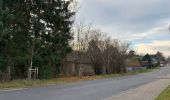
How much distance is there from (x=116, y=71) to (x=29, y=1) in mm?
38628

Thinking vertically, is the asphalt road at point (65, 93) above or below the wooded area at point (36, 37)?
below

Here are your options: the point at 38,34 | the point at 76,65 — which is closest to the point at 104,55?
the point at 76,65

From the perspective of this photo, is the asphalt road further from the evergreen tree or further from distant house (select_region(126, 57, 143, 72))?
distant house (select_region(126, 57, 143, 72))

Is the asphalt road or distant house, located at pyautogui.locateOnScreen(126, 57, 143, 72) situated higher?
distant house, located at pyautogui.locateOnScreen(126, 57, 143, 72)

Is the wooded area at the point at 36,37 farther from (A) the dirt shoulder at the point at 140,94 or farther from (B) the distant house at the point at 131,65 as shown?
(B) the distant house at the point at 131,65

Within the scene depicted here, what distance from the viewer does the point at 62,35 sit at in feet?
137

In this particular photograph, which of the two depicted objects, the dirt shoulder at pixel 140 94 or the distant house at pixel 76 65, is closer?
the dirt shoulder at pixel 140 94

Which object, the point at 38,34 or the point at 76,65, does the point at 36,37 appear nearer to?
the point at 38,34

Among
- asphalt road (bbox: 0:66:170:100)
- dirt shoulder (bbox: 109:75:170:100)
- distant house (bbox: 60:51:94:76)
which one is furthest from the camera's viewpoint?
distant house (bbox: 60:51:94:76)

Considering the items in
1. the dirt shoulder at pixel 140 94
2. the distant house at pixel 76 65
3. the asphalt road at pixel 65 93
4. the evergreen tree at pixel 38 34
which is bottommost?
the dirt shoulder at pixel 140 94

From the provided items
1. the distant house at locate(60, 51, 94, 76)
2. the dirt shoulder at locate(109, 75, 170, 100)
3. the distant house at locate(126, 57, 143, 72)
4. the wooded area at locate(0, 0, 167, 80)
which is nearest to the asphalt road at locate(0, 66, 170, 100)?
the dirt shoulder at locate(109, 75, 170, 100)

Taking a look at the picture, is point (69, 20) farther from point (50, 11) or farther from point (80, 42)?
point (80, 42)

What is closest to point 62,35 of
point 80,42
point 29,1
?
point 29,1

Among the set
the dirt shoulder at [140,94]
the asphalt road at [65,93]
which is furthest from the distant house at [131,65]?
the dirt shoulder at [140,94]
